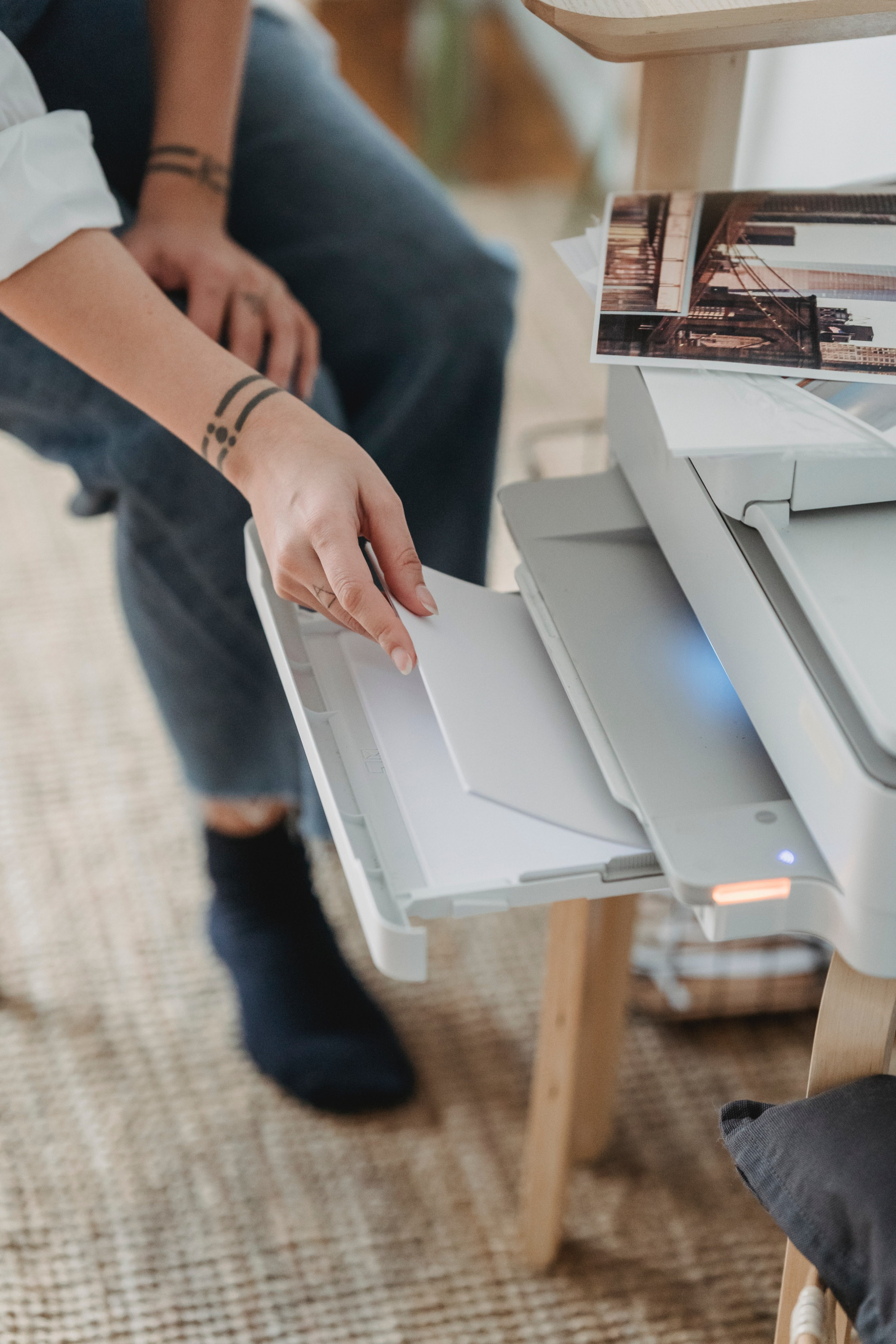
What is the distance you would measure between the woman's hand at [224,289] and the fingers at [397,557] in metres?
0.25

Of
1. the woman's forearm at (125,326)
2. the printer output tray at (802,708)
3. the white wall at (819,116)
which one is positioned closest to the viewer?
the printer output tray at (802,708)

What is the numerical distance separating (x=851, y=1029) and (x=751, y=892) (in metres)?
0.10

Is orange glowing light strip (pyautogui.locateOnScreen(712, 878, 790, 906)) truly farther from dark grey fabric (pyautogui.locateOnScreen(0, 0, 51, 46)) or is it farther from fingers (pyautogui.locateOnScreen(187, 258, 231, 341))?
dark grey fabric (pyautogui.locateOnScreen(0, 0, 51, 46))

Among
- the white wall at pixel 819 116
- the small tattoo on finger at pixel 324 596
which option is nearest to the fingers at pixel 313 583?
the small tattoo on finger at pixel 324 596

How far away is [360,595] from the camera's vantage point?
1.86 feet

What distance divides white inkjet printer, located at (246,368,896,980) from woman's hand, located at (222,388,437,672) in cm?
2

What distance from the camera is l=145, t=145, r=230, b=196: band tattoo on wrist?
84cm

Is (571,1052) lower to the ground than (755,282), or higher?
lower

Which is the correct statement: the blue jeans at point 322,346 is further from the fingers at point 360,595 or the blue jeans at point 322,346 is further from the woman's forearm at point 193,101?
the fingers at point 360,595

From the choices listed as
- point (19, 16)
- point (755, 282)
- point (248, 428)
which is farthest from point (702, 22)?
point (19, 16)

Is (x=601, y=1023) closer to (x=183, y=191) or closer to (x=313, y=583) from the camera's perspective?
(x=313, y=583)

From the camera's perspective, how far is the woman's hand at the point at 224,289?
2.67ft

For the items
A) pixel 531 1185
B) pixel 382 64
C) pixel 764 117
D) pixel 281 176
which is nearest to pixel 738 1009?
pixel 531 1185

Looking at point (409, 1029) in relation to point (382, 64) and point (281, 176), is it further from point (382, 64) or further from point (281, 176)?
point (382, 64)
